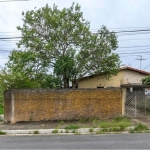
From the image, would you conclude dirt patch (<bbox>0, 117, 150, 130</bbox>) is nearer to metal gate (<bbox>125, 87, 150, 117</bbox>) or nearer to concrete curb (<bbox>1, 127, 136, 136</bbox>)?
metal gate (<bbox>125, 87, 150, 117</bbox>)

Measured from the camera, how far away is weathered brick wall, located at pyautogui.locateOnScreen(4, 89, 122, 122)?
16.3 meters

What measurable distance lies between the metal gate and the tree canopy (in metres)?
8.26

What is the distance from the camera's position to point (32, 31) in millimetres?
24625

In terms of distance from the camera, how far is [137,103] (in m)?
16.8

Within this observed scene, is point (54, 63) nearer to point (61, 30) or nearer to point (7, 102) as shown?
point (61, 30)

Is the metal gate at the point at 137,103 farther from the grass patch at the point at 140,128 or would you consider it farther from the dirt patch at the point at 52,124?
the grass patch at the point at 140,128

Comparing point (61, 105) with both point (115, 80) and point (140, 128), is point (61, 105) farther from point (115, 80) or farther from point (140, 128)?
point (115, 80)

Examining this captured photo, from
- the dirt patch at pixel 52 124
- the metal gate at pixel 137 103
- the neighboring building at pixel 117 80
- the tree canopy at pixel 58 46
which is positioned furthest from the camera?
the neighboring building at pixel 117 80

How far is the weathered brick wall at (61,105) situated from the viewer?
16281mm

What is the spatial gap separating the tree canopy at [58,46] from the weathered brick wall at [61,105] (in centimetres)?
721

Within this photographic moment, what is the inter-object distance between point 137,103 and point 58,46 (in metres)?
10.5

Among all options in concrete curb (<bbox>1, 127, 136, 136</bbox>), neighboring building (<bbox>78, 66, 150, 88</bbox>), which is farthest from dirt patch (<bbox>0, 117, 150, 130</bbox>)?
neighboring building (<bbox>78, 66, 150, 88</bbox>)

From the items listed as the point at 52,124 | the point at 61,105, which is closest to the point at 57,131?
the point at 52,124

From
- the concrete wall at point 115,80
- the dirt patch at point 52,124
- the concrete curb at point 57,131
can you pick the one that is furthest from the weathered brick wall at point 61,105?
the concrete wall at point 115,80
